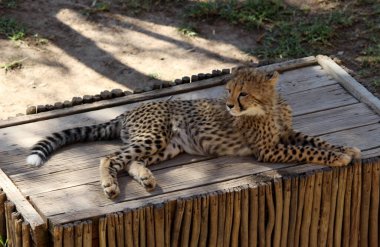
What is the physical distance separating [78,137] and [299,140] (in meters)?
1.38

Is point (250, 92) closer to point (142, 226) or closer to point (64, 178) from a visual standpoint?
point (142, 226)

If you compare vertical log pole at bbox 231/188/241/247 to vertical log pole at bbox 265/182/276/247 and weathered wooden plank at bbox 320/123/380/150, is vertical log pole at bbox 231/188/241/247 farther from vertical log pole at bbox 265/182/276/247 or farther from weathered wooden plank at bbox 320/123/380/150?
weathered wooden plank at bbox 320/123/380/150

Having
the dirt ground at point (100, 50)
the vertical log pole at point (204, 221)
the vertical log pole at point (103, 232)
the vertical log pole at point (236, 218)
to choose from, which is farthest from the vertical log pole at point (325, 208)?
the dirt ground at point (100, 50)

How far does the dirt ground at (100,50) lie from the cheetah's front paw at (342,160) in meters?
2.77

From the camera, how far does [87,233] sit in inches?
196

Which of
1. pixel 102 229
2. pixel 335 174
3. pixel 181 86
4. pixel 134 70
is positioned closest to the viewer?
pixel 102 229

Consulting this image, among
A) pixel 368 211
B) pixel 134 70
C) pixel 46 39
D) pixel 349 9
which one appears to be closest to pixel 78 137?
pixel 368 211

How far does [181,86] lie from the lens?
6.51m

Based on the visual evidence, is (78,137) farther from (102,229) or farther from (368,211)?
(368,211)

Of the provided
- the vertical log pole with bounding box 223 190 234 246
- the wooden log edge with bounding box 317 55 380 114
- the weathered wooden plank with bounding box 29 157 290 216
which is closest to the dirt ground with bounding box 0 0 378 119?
the wooden log edge with bounding box 317 55 380 114

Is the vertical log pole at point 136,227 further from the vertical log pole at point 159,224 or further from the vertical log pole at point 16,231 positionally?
the vertical log pole at point 16,231

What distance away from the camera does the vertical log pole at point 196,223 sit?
5176 millimetres

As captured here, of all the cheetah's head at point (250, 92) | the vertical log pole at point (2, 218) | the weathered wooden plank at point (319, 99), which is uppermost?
the cheetah's head at point (250, 92)

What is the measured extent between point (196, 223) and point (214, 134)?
2.18ft
